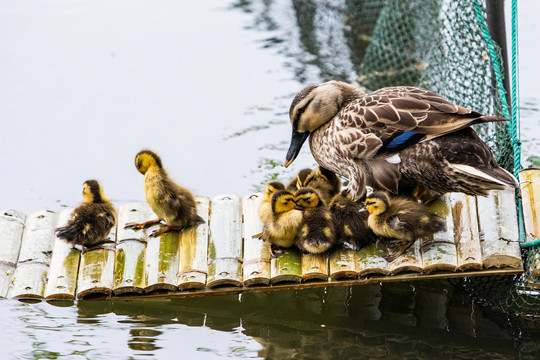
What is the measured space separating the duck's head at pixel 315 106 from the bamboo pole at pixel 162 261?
839 millimetres

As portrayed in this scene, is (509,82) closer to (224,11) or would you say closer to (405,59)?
(405,59)

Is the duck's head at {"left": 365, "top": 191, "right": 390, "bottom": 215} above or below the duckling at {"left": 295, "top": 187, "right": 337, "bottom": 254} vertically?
above

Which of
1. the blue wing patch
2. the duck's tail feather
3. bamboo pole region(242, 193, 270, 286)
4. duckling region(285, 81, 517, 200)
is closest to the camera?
the duck's tail feather

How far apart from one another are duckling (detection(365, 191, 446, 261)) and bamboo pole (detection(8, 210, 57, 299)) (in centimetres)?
195

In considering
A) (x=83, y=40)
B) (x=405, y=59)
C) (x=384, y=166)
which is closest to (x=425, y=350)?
(x=384, y=166)

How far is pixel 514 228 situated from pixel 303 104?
142cm

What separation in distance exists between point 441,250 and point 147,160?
179 cm

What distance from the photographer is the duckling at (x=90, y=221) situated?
15.6 feet

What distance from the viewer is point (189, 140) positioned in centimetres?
688

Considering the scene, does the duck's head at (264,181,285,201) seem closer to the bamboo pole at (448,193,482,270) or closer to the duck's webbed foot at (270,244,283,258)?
the duck's webbed foot at (270,244,283,258)

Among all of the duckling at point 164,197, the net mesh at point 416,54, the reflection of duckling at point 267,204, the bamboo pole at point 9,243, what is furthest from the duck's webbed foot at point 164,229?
the net mesh at point 416,54

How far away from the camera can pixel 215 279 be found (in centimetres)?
455

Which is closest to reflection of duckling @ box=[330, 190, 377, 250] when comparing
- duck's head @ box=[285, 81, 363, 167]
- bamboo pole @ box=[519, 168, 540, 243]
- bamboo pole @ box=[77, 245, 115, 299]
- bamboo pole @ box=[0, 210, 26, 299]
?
duck's head @ box=[285, 81, 363, 167]

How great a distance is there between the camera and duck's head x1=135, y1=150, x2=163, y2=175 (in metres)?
4.82
